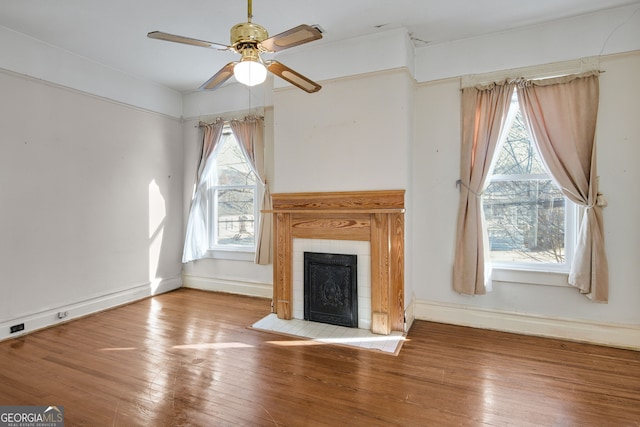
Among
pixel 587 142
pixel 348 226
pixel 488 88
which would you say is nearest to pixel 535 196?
pixel 587 142

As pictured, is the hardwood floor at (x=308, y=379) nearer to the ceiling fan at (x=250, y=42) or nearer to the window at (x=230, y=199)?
the window at (x=230, y=199)

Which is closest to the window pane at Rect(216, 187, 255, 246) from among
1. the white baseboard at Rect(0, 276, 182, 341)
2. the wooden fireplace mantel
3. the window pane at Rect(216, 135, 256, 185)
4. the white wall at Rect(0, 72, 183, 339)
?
the window pane at Rect(216, 135, 256, 185)

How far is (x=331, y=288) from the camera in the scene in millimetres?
3340

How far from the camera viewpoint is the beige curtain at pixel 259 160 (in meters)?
4.21

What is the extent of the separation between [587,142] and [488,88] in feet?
3.18

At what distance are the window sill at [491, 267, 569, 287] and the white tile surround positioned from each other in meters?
1.27

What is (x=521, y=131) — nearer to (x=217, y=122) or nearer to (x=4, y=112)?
(x=217, y=122)

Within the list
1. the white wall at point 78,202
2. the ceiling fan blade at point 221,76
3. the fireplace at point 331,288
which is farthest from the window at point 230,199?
the ceiling fan blade at point 221,76

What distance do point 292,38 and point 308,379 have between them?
222cm

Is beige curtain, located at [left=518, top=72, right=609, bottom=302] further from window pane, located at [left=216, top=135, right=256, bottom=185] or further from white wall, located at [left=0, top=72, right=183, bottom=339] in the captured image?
white wall, located at [left=0, top=72, right=183, bottom=339]

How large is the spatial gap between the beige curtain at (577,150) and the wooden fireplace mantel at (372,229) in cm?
142

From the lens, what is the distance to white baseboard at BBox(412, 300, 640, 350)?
2.85 meters

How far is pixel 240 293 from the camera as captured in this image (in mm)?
4594

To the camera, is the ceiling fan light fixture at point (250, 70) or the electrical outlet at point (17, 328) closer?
the ceiling fan light fixture at point (250, 70)
